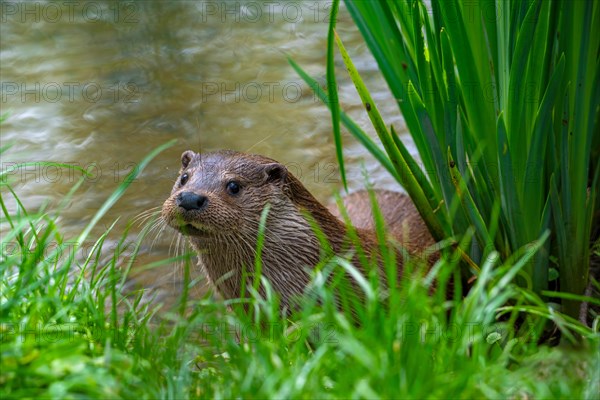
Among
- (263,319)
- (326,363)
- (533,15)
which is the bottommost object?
(263,319)

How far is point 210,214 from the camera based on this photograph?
10.2 feet

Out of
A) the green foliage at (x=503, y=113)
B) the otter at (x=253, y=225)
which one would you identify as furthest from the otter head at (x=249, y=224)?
the green foliage at (x=503, y=113)

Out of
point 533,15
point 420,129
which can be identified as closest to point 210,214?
point 420,129

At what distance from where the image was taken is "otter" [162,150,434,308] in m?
3.19

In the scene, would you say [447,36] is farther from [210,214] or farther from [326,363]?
[326,363]

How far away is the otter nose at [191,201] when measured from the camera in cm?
307

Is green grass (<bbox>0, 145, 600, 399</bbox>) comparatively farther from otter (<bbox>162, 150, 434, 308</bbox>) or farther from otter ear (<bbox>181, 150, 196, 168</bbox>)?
otter ear (<bbox>181, 150, 196, 168</bbox>)

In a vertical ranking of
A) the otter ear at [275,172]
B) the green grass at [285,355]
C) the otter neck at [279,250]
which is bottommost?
the otter neck at [279,250]

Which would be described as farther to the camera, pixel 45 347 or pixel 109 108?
pixel 109 108

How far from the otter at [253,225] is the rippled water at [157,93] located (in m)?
0.78

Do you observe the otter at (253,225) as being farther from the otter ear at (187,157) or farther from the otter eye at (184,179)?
the otter ear at (187,157)

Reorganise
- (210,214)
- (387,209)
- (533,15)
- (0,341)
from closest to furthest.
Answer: (0,341) → (533,15) → (210,214) → (387,209)

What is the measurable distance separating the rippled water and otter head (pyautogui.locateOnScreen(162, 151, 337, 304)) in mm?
788

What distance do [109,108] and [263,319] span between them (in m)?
2.65
